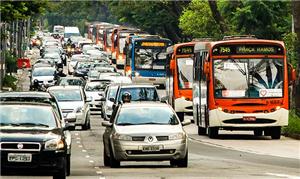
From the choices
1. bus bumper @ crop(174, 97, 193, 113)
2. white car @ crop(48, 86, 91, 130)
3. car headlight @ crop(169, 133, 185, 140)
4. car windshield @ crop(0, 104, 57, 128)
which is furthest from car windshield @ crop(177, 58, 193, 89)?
Answer: car windshield @ crop(0, 104, 57, 128)

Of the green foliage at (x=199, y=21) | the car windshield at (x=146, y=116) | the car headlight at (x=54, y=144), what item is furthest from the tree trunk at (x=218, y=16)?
the car headlight at (x=54, y=144)

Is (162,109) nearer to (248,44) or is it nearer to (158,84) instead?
(248,44)

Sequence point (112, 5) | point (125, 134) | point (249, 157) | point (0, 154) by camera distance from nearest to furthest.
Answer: point (0, 154)
point (125, 134)
point (249, 157)
point (112, 5)

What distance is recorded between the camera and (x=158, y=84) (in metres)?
75.4

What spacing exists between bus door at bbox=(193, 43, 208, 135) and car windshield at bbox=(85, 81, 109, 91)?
15.1 m

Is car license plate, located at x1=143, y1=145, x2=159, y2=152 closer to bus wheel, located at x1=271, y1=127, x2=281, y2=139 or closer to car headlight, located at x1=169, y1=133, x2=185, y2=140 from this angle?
car headlight, located at x1=169, y1=133, x2=185, y2=140

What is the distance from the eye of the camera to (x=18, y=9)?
4119cm

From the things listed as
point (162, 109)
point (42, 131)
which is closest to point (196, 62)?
point (162, 109)

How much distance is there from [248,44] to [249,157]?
8.58 m

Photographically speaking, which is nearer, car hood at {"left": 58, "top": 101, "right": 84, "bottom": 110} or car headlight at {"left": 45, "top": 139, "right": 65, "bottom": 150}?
car headlight at {"left": 45, "top": 139, "right": 65, "bottom": 150}

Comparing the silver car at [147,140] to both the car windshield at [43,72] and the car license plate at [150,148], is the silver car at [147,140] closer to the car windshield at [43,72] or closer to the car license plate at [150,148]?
the car license plate at [150,148]

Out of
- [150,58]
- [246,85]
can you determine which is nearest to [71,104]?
[246,85]

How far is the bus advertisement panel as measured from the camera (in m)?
73.0

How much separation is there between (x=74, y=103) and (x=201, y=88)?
6.18 m
